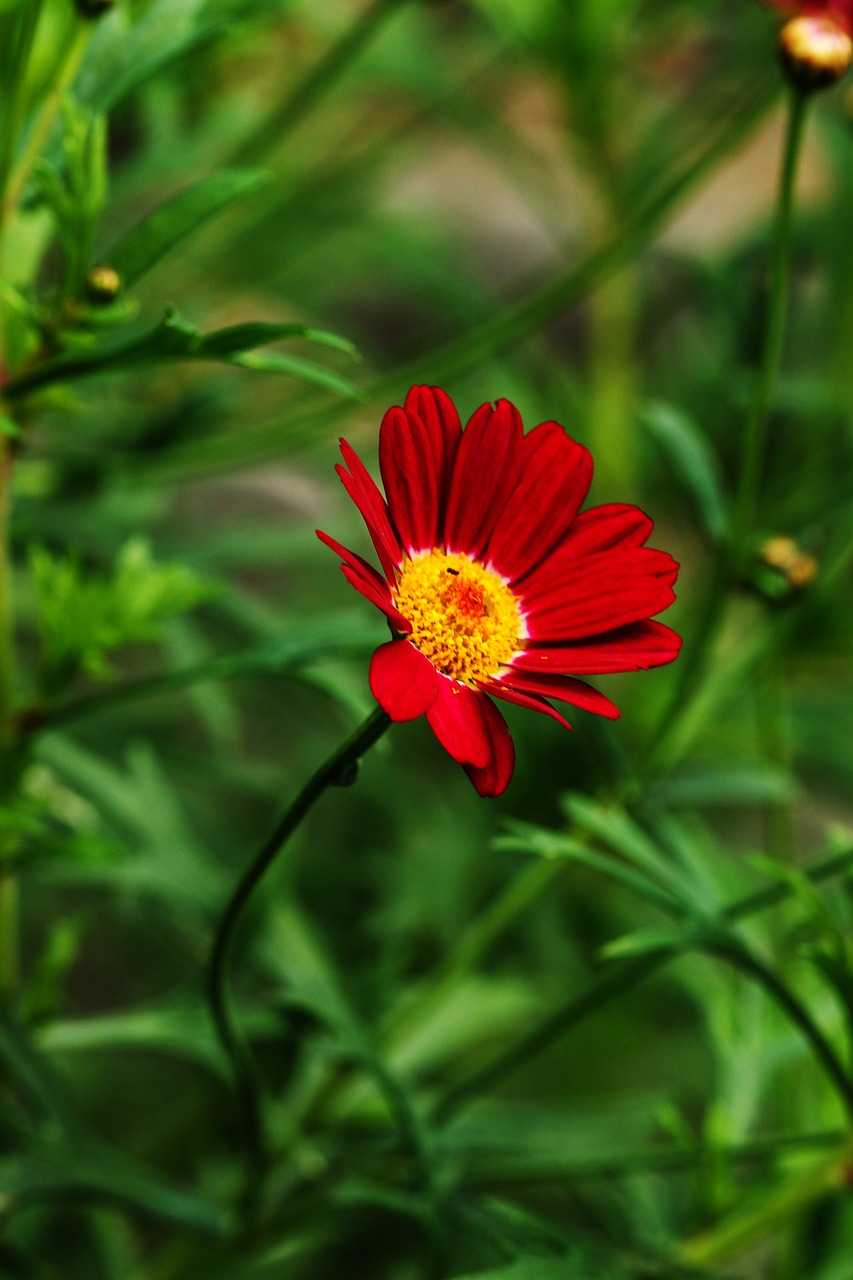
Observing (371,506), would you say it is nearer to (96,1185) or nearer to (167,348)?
(167,348)

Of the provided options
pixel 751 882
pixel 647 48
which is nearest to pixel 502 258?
pixel 647 48

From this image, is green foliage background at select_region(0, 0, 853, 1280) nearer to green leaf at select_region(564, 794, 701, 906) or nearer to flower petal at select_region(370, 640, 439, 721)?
green leaf at select_region(564, 794, 701, 906)

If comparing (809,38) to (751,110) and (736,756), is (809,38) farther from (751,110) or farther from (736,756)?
(736,756)

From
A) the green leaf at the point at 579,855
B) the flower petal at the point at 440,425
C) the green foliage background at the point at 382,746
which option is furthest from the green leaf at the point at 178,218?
the green leaf at the point at 579,855

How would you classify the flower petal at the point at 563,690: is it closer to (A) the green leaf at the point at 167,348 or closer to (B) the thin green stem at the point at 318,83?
(A) the green leaf at the point at 167,348

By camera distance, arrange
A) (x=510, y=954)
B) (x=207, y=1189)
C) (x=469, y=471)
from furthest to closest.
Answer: (x=510, y=954) < (x=207, y=1189) < (x=469, y=471)
